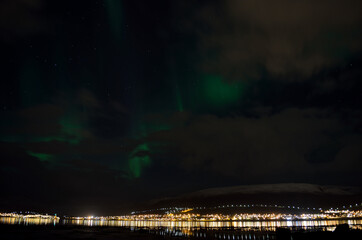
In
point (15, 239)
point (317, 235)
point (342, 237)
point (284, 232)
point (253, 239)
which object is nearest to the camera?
point (342, 237)

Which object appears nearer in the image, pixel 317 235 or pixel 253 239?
pixel 317 235

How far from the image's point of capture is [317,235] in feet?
159

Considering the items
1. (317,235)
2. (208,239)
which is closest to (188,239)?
(208,239)

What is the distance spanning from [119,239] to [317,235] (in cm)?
4476

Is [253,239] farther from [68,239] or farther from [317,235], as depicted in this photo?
[68,239]

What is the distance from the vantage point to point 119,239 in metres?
65.4

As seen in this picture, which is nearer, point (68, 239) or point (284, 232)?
point (284, 232)

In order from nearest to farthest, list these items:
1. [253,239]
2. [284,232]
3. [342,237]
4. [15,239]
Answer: [342,237] → [284,232] → [253,239] → [15,239]

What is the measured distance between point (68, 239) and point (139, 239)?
717 inches

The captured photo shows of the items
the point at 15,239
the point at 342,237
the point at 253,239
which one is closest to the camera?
the point at 342,237

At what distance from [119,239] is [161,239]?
10518mm

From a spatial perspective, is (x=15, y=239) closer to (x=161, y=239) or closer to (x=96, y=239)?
(x=96, y=239)

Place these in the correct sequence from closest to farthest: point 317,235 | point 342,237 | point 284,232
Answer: point 342,237
point 317,235
point 284,232

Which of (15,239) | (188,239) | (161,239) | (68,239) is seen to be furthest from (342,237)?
(15,239)
